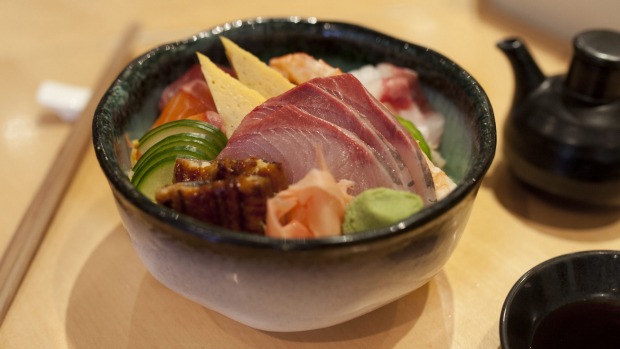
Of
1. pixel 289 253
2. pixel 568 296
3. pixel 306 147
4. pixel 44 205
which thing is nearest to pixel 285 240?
pixel 289 253

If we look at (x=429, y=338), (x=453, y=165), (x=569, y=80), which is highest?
(x=569, y=80)

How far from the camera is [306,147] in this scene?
3.50 feet

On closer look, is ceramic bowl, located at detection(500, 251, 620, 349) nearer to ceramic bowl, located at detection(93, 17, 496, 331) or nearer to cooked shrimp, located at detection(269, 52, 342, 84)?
ceramic bowl, located at detection(93, 17, 496, 331)

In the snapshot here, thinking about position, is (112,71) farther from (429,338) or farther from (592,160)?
(592,160)

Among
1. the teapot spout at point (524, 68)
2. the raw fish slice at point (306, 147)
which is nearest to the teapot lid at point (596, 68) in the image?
the teapot spout at point (524, 68)

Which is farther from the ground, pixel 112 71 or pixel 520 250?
pixel 112 71

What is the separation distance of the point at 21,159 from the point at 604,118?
155 centimetres

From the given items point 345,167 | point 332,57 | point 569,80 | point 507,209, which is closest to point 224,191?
point 345,167

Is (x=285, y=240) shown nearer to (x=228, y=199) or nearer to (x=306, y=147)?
(x=228, y=199)

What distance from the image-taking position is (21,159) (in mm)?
1668

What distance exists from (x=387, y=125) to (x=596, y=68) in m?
0.62

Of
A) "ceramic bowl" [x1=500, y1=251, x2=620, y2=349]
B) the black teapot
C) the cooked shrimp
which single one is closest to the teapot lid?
the black teapot

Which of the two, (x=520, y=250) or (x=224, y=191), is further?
(x=520, y=250)

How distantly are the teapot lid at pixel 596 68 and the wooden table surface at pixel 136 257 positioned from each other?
29cm
